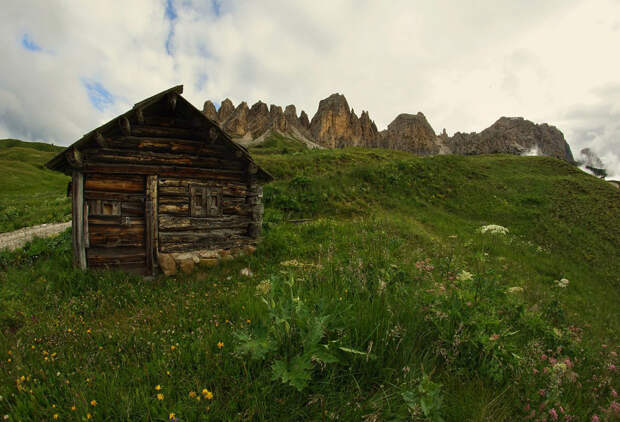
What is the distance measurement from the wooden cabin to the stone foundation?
1.1 inches

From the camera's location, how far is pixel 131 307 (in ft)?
18.4

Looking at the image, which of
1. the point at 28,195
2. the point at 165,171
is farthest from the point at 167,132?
the point at 28,195

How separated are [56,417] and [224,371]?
143 cm

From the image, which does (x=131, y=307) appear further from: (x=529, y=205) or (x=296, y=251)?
(x=529, y=205)

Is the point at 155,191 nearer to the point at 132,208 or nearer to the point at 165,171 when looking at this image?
the point at 165,171

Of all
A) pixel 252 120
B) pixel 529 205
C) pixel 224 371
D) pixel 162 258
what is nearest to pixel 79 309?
pixel 162 258

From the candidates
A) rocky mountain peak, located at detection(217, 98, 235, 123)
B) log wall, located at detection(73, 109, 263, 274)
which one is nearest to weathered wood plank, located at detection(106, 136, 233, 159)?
log wall, located at detection(73, 109, 263, 274)

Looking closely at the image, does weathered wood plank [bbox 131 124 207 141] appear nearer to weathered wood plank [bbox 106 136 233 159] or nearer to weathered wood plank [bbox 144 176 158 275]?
weathered wood plank [bbox 106 136 233 159]

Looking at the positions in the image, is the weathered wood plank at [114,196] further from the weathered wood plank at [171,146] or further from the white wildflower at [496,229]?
the white wildflower at [496,229]

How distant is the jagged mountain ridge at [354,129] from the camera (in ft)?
386

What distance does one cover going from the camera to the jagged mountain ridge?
118 meters

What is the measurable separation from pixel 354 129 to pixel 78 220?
135309 mm

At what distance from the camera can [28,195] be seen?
3044 centimetres

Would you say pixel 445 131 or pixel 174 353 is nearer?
pixel 174 353
